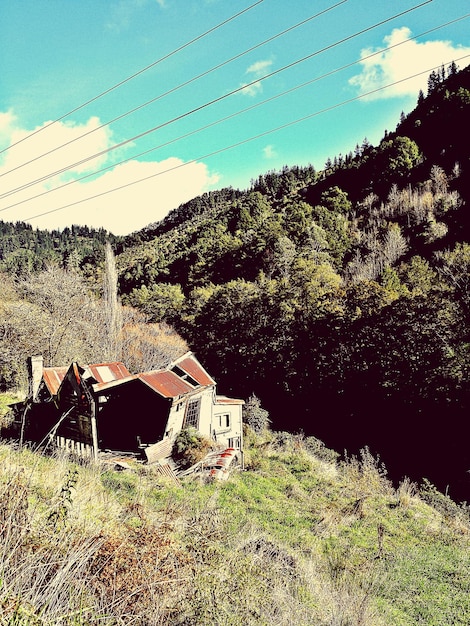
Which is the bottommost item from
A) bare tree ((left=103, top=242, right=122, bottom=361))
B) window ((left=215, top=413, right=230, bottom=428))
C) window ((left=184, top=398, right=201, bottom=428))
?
window ((left=215, top=413, right=230, bottom=428))

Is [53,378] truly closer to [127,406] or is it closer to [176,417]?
[127,406]

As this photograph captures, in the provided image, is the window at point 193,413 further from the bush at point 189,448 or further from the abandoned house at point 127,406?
the bush at point 189,448

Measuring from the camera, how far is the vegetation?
2.76m

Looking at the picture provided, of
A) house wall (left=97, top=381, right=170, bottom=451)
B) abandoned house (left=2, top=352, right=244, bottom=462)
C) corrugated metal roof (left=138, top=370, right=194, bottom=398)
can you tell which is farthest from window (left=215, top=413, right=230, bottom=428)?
house wall (left=97, top=381, right=170, bottom=451)

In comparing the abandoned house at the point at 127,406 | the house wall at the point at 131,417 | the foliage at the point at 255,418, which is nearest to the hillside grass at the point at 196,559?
the abandoned house at the point at 127,406

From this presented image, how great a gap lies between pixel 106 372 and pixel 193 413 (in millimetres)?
4209

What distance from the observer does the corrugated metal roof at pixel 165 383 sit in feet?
47.0

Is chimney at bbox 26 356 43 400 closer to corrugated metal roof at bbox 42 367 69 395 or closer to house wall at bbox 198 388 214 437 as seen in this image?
corrugated metal roof at bbox 42 367 69 395

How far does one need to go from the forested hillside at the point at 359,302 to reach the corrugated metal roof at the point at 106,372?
12.6 metres

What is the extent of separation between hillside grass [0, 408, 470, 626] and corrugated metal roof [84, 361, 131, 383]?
192 inches

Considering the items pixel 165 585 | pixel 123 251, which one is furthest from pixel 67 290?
pixel 123 251

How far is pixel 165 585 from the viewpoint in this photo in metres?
3.26

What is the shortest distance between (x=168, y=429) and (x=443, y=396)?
14106 mm

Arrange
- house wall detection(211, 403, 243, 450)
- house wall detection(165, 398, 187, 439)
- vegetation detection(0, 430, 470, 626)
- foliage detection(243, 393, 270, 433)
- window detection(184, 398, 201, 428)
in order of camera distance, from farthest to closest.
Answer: foliage detection(243, 393, 270, 433)
house wall detection(211, 403, 243, 450)
window detection(184, 398, 201, 428)
house wall detection(165, 398, 187, 439)
vegetation detection(0, 430, 470, 626)
